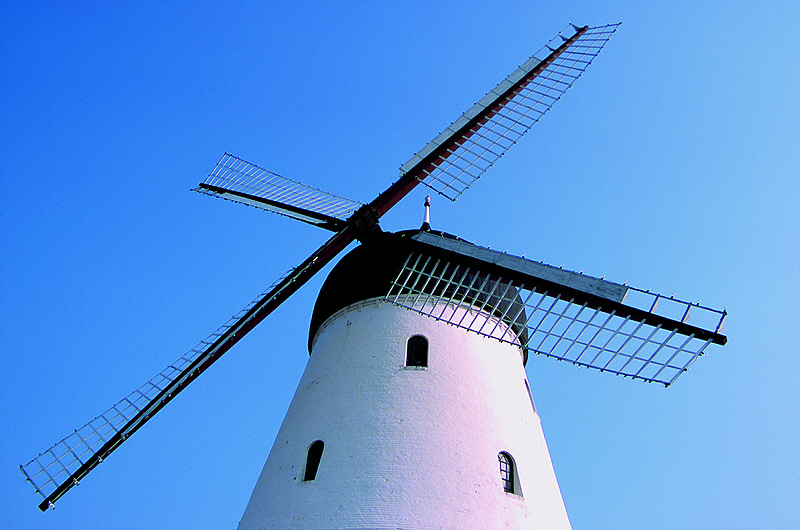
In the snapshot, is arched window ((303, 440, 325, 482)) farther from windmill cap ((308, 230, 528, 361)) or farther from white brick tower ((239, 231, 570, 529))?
windmill cap ((308, 230, 528, 361))

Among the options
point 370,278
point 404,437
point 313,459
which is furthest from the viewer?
point 370,278

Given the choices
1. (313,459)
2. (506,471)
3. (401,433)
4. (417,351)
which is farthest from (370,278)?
(506,471)

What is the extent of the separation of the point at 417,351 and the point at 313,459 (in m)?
2.24

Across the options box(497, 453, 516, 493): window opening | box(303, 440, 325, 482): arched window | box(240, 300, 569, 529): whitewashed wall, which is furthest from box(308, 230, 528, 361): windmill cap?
box(303, 440, 325, 482): arched window

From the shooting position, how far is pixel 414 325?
1006 cm

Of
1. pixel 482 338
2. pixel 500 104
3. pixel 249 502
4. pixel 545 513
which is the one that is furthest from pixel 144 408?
pixel 500 104

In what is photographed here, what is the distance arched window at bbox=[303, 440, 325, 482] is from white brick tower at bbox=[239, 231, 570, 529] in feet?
0.06

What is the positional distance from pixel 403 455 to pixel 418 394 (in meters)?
1.00

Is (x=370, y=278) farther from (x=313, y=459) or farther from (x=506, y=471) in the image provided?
(x=506, y=471)

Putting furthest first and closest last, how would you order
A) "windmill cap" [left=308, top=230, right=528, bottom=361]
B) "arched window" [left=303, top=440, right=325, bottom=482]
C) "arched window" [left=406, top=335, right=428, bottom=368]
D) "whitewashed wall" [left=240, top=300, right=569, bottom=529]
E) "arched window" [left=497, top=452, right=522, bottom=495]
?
"windmill cap" [left=308, top=230, right=528, bottom=361] < "arched window" [left=406, top=335, right=428, bottom=368] < "arched window" [left=303, top=440, right=325, bottom=482] < "arched window" [left=497, top=452, right=522, bottom=495] < "whitewashed wall" [left=240, top=300, right=569, bottom=529]

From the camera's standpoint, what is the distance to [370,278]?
35.0 ft

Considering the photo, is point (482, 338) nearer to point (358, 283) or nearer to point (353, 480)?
point (358, 283)

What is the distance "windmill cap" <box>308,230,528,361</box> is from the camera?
410 inches

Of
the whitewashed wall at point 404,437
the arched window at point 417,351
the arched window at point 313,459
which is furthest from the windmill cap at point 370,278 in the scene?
the arched window at point 313,459
